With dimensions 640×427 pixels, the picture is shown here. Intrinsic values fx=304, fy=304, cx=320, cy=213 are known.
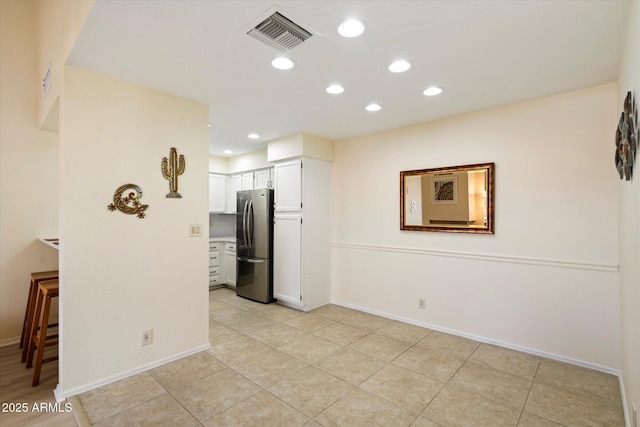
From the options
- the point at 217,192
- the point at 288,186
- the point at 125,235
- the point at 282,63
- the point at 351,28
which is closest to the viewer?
the point at 351,28

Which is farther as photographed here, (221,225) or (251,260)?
(221,225)

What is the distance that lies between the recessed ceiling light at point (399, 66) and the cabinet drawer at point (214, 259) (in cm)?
450

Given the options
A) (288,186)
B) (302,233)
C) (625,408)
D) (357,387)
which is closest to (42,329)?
(357,387)

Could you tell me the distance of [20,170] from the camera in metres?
3.27

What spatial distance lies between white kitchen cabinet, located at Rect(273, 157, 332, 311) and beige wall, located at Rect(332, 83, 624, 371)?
2.62 feet

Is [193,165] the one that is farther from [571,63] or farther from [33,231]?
[571,63]

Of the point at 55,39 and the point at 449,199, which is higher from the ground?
the point at 55,39

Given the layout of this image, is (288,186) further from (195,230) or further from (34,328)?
(34,328)

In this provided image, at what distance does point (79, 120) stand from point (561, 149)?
4.02 meters

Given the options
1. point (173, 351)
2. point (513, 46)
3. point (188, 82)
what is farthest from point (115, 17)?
point (173, 351)

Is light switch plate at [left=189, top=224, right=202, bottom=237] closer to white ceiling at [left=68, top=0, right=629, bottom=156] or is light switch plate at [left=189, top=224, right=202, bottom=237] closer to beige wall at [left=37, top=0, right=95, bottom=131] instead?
white ceiling at [left=68, top=0, right=629, bottom=156]

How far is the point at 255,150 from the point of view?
5246 mm

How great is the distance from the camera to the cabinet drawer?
556 centimetres

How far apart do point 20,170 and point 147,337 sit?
7.91 feet
